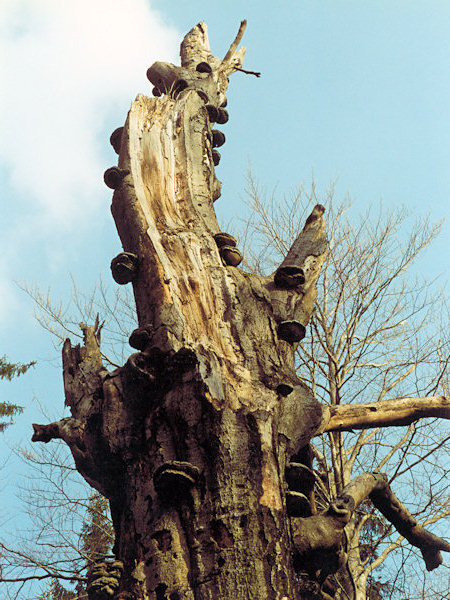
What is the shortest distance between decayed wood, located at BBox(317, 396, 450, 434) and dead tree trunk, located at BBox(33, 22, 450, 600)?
7.6 inches

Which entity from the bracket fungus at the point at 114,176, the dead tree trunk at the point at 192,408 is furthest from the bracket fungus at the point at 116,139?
the bracket fungus at the point at 114,176

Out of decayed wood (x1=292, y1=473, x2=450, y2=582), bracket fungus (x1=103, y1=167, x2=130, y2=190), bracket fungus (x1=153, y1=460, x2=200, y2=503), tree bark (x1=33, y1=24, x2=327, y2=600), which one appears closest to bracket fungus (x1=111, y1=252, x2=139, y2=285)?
tree bark (x1=33, y1=24, x2=327, y2=600)

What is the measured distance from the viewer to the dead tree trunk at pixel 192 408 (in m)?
2.02

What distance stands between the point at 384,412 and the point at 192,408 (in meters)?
1.32

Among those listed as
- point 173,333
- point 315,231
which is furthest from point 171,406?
point 315,231

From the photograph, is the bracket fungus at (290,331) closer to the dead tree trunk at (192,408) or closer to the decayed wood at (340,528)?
the dead tree trunk at (192,408)

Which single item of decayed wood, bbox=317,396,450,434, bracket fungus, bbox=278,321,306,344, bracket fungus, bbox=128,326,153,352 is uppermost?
bracket fungus, bbox=278,321,306,344

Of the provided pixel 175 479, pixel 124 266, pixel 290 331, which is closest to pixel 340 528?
pixel 175 479

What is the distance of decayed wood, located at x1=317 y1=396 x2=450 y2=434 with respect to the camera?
3000mm

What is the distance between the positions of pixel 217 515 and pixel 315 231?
90.7 inches

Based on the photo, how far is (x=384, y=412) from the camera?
311 cm

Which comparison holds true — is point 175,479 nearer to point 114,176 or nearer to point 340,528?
point 340,528

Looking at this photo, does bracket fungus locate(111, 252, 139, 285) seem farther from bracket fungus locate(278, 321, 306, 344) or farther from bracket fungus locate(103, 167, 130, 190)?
bracket fungus locate(278, 321, 306, 344)

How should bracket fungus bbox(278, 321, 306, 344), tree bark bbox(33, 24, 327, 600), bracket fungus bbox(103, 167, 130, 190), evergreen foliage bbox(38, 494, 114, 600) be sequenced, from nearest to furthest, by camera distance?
tree bark bbox(33, 24, 327, 600) < bracket fungus bbox(278, 321, 306, 344) < bracket fungus bbox(103, 167, 130, 190) < evergreen foliage bbox(38, 494, 114, 600)
